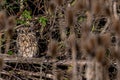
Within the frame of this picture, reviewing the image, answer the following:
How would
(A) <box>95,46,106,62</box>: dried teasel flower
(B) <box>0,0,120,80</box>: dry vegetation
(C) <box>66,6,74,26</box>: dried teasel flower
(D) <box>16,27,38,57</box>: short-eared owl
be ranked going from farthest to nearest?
(D) <box>16,27,38,57</box>: short-eared owl
(B) <box>0,0,120,80</box>: dry vegetation
(C) <box>66,6,74,26</box>: dried teasel flower
(A) <box>95,46,106,62</box>: dried teasel flower

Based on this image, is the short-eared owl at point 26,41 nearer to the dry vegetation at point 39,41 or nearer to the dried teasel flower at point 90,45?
the dry vegetation at point 39,41

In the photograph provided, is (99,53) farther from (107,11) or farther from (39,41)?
(39,41)

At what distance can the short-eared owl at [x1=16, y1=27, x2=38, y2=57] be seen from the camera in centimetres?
345

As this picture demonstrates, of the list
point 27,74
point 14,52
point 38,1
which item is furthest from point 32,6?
point 27,74

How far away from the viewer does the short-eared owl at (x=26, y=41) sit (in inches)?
136

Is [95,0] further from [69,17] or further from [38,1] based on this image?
[38,1]

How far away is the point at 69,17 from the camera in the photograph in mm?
1272

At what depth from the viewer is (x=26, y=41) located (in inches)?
138

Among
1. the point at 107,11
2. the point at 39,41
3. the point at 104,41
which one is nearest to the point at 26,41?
the point at 39,41

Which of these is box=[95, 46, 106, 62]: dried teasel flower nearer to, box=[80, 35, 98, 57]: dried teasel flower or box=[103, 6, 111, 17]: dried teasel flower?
box=[80, 35, 98, 57]: dried teasel flower

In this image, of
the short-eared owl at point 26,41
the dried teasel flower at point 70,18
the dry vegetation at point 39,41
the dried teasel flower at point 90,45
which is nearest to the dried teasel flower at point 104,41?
the dried teasel flower at point 90,45

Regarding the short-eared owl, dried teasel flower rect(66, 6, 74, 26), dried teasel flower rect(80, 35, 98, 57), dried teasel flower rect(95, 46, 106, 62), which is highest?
dried teasel flower rect(66, 6, 74, 26)

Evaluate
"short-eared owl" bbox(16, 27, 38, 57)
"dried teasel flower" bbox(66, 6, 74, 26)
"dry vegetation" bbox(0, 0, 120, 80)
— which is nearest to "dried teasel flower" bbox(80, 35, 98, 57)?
"dried teasel flower" bbox(66, 6, 74, 26)

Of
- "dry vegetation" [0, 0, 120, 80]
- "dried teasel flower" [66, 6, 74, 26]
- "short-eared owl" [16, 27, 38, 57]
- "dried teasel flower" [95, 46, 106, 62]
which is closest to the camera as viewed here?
"dried teasel flower" [95, 46, 106, 62]
